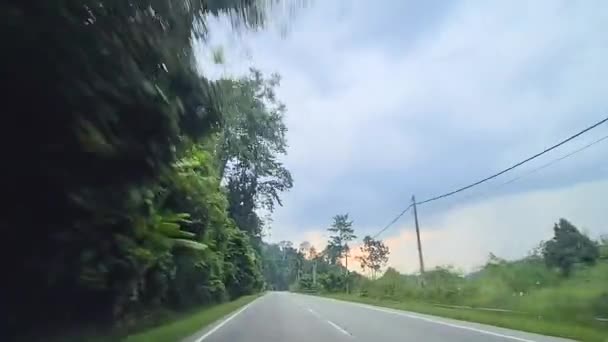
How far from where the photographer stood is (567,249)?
29.3 metres

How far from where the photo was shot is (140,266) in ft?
44.4

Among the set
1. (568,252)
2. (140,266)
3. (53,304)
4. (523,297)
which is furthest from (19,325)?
(568,252)

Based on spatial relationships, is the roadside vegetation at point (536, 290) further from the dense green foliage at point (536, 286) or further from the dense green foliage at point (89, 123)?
the dense green foliage at point (89, 123)

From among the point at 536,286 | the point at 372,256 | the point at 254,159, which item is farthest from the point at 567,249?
the point at 372,256

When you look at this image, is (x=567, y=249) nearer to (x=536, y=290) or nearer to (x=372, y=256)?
(x=536, y=290)

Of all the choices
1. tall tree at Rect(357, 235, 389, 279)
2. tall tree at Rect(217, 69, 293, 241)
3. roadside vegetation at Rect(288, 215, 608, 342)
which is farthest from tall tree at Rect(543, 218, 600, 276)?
tall tree at Rect(357, 235, 389, 279)

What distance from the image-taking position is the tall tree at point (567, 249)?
27153 millimetres

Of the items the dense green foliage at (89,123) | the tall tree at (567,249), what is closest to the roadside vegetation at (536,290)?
the tall tree at (567,249)

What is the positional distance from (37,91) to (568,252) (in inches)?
1133

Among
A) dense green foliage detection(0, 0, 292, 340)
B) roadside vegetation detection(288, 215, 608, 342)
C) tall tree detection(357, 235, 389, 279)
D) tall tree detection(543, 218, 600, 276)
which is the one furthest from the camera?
tall tree detection(357, 235, 389, 279)

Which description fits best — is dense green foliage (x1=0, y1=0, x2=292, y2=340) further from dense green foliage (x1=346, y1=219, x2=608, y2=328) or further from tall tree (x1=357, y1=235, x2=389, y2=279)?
tall tree (x1=357, y1=235, x2=389, y2=279)

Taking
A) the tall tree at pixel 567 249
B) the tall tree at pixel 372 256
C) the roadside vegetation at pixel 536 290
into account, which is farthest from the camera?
the tall tree at pixel 372 256

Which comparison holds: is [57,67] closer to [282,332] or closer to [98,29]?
[98,29]

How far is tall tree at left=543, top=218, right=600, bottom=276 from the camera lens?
1069 inches
